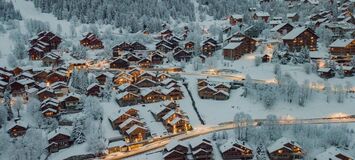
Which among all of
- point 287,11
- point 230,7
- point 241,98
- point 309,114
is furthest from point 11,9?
point 309,114

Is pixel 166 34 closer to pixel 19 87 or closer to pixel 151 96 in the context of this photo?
pixel 151 96

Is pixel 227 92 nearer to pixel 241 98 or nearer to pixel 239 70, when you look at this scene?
pixel 241 98

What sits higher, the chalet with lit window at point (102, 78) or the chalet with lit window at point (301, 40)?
the chalet with lit window at point (301, 40)

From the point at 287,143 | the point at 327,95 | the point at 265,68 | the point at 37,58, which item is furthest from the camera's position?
the point at 37,58

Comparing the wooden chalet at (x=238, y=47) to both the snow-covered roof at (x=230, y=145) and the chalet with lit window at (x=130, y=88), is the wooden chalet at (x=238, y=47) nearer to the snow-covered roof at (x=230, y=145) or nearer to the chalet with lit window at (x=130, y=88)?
the chalet with lit window at (x=130, y=88)

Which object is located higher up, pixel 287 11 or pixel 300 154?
pixel 287 11

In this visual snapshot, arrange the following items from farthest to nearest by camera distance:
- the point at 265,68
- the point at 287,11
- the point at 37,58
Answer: the point at 287,11
the point at 37,58
the point at 265,68

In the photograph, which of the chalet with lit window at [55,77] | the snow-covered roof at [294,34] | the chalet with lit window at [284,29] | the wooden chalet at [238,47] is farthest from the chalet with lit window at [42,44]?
the snow-covered roof at [294,34]

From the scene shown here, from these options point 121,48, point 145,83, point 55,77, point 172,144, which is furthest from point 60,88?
point 121,48
